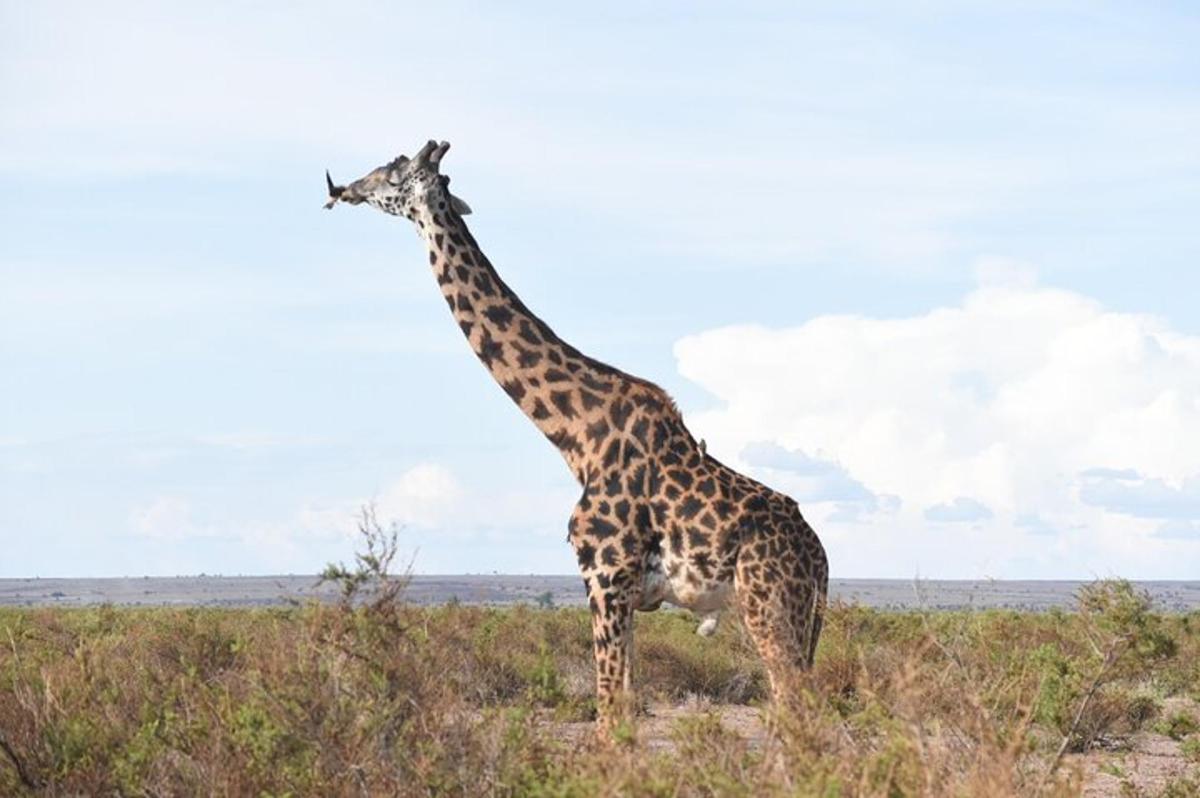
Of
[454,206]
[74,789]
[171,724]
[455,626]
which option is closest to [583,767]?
[455,626]

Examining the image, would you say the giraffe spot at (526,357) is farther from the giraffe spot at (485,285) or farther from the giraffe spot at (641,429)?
the giraffe spot at (641,429)

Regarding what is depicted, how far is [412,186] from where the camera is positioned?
38.5 feet

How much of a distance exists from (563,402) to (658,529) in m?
1.19

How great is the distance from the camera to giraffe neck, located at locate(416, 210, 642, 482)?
35.7 feet

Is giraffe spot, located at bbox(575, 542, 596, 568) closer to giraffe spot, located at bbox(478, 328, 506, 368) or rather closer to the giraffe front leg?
the giraffe front leg

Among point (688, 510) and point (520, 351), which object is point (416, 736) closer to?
point (688, 510)

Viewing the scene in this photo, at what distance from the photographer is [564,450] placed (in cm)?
1092

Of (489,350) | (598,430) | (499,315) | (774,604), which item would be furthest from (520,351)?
(774,604)

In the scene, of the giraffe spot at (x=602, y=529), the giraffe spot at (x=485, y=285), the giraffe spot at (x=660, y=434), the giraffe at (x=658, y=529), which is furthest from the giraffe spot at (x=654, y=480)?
the giraffe spot at (x=485, y=285)

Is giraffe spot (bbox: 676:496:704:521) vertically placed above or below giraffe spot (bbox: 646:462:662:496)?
below

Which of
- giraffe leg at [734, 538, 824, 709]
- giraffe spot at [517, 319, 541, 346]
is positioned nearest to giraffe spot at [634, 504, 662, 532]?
giraffe leg at [734, 538, 824, 709]

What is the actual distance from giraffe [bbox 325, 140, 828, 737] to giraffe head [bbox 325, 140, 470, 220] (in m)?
1.44

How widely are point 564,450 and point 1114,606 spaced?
393 centimetres

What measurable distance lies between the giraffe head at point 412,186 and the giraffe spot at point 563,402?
1.66 meters
